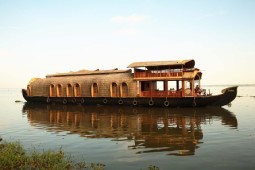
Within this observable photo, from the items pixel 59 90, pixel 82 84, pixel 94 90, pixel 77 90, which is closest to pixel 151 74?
pixel 94 90

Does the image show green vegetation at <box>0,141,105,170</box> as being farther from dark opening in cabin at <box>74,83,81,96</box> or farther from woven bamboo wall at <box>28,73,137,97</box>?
dark opening in cabin at <box>74,83,81,96</box>

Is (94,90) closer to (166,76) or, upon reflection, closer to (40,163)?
(166,76)

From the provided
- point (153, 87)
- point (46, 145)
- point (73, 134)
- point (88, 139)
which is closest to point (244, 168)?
point (88, 139)

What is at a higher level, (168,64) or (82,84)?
(168,64)

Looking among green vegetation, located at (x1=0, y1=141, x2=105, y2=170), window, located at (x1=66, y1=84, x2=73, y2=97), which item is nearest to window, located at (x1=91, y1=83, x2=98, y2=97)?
window, located at (x1=66, y1=84, x2=73, y2=97)

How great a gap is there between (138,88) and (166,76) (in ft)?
10.9

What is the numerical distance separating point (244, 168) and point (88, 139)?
7534 mm

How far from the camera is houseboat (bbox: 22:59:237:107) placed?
25.3 m

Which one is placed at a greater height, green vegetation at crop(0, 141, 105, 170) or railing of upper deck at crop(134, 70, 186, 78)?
railing of upper deck at crop(134, 70, 186, 78)

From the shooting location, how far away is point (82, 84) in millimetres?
31812

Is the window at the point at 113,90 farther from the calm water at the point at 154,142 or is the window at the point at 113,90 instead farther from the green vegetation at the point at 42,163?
the green vegetation at the point at 42,163

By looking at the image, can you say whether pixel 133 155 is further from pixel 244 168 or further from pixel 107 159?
pixel 244 168

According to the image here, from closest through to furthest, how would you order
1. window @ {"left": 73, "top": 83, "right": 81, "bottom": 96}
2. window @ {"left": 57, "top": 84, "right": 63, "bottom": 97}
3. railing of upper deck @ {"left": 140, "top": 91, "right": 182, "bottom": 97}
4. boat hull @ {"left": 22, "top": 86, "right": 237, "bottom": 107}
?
boat hull @ {"left": 22, "top": 86, "right": 237, "bottom": 107}, railing of upper deck @ {"left": 140, "top": 91, "right": 182, "bottom": 97}, window @ {"left": 73, "top": 83, "right": 81, "bottom": 96}, window @ {"left": 57, "top": 84, "right": 63, "bottom": 97}

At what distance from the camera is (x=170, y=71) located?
86.5ft
